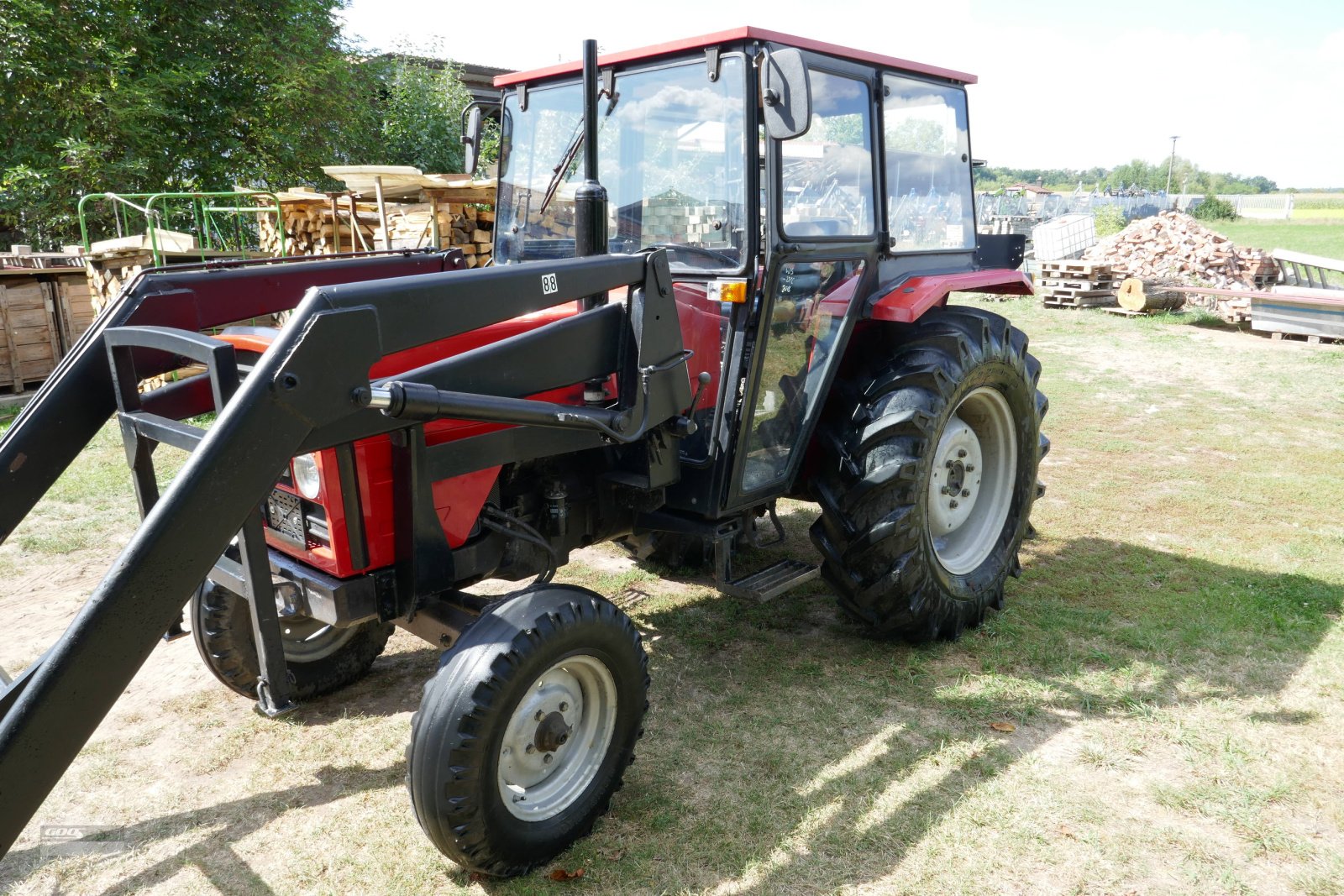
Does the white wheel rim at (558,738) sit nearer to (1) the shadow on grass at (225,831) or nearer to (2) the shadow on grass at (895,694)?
(2) the shadow on grass at (895,694)

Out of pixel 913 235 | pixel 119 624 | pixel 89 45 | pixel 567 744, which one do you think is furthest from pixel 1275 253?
pixel 89 45

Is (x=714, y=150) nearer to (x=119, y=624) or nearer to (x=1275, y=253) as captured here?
(x=119, y=624)

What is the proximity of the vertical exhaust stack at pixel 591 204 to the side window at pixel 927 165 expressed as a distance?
130cm

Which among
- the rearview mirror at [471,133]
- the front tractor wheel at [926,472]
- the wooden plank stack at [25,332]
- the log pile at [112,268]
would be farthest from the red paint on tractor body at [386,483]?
the wooden plank stack at [25,332]

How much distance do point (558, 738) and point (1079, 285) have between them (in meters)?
13.1

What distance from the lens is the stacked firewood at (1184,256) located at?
1481cm

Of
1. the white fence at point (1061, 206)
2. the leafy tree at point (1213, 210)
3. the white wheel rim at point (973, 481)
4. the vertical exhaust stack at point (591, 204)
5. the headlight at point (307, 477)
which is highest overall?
the leafy tree at point (1213, 210)

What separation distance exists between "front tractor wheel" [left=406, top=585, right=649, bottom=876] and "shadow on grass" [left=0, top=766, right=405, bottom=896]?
61 cm

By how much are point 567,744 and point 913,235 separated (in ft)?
8.15

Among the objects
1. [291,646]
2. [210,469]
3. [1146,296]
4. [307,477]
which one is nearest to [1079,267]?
[1146,296]

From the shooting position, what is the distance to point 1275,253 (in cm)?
1368

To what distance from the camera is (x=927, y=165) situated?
402cm

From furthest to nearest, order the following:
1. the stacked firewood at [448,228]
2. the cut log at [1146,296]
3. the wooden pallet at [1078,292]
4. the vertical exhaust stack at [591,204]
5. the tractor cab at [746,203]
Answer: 1. the wooden pallet at [1078,292]
2. the cut log at [1146,296]
3. the stacked firewood at [448,228]
4. the tractor cab at [746,203]
5. the vertical exhaust stack at [591,204]

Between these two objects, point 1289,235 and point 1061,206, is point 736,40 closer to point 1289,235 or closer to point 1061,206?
point 1061,206
